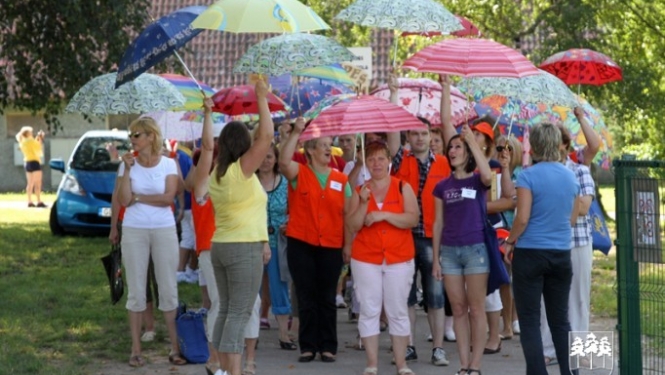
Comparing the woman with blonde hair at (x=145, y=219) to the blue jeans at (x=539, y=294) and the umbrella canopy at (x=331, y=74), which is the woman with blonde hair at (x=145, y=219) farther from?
the blue jeans at (x=539, y=294)

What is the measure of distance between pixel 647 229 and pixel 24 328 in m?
6.35

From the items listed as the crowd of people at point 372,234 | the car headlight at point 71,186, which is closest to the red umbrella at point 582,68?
the crowd of people at point 372,234

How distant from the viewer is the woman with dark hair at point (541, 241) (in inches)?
351

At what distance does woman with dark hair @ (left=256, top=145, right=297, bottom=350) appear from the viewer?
11414mm

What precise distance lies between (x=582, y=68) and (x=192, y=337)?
213 inches

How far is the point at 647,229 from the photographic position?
8648mm

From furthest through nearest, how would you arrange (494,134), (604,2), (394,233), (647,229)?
(604,2) → (494,134) → (394,233) → (647,229)

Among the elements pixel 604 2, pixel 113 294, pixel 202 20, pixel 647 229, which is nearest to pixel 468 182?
pixel 647 229

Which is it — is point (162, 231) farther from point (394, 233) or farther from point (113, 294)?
point (394, 233)

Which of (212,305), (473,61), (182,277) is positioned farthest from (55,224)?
(473,61)

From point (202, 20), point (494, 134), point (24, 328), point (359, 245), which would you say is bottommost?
point (24, 328)

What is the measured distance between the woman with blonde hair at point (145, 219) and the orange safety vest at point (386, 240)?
158 centimetres

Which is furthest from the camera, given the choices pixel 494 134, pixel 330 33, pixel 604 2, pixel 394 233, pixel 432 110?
pixel 330 33

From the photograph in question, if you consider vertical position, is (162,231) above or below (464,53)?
below
